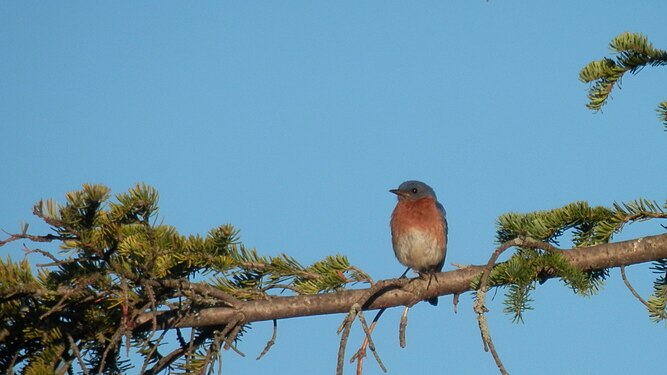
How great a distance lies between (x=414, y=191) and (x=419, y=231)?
0.73m

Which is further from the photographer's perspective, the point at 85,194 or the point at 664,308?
the point at 664,308

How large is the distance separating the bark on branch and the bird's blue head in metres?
3.93

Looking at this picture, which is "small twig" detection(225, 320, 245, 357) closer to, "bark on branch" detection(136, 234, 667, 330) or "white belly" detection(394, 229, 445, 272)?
"bark on branch" detection(136, 234, 667, 330)

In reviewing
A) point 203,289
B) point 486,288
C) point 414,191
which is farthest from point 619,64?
point 414,191

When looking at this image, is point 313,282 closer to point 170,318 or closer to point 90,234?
point 170,318

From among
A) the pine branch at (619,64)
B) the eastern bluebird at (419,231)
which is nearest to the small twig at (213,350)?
the pine branch at (619,64)

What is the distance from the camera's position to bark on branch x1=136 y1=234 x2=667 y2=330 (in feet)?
16.9

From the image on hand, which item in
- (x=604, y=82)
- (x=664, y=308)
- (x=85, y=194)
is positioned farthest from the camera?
(x=604, y=82)

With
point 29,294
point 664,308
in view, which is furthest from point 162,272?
point 664,308

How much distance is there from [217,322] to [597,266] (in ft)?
8.09

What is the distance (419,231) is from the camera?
8.94 m

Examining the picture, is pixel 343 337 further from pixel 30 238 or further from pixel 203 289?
pixel 30 238

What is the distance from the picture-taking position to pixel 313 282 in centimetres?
555

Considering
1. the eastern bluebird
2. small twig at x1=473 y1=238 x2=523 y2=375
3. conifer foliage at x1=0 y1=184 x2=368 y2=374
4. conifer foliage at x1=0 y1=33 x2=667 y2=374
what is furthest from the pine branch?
the eastern bluebird
